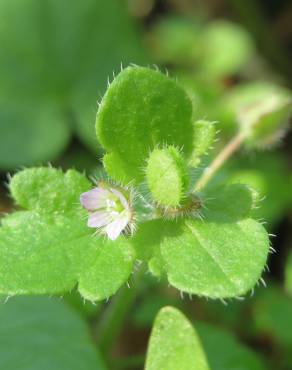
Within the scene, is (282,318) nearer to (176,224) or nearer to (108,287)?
(176,224)

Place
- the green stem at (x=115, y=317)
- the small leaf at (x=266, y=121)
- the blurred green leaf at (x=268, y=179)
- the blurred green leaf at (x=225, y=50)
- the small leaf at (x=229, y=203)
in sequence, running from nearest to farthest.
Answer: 1. the small leaf at (x=229, y=203)
2. the green stem at (x=115, y=317)
3. the small leaf at (x=266, y=121)
4. the blurred green leaf at (x=268, y=179)
5. the blurred green leaf at (x=225, y=50)

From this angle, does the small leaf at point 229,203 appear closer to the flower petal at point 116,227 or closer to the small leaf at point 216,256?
the small leaf at point 216,256

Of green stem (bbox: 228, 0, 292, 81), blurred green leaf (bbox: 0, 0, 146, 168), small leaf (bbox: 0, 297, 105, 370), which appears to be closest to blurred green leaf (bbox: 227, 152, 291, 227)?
green stem (bbox: 228, 0, 292, 81)

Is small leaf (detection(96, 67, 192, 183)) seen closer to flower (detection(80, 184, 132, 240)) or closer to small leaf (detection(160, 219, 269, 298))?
flower (detection(80, 184, 132, 240))

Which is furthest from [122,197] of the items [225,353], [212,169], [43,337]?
[225,353]

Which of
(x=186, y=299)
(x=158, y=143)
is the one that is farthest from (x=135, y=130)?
(x=186, y=299)

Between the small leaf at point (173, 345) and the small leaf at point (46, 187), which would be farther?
the small leaf at point (46, 187)

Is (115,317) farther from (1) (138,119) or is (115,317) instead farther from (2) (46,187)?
(1) (138,119)

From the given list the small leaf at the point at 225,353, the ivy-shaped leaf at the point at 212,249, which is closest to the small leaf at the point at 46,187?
the ivy-shaped leaf at the point at 212,249
